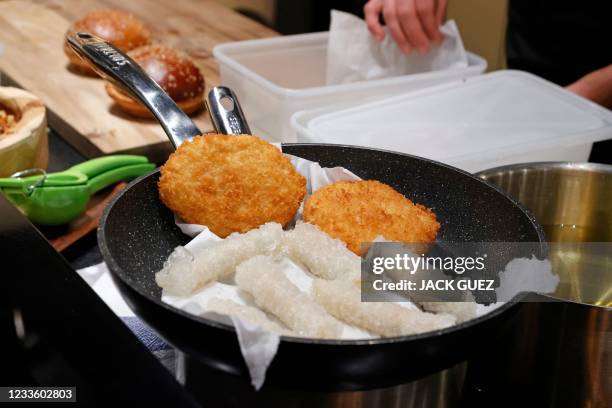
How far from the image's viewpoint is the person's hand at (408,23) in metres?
1.77

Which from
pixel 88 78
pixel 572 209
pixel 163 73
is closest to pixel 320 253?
pixel 572 209

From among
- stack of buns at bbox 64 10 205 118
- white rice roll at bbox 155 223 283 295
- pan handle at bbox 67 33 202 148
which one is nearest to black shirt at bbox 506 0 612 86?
stack of buns at bbox 64 10 205 118

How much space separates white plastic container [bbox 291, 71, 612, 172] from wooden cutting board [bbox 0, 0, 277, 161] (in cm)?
57

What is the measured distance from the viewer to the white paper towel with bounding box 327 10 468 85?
5.93 feet

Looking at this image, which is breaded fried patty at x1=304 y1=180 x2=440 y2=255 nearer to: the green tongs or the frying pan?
the frying pan

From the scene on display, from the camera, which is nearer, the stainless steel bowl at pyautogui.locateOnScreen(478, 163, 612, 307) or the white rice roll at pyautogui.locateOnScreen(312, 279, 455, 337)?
the white rice roll at pyautogui.locateOnScreen(312, 279, 455, 337)

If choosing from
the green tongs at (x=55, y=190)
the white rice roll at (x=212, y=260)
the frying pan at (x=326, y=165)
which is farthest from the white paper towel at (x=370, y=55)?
the white rice roll at (x=212, y=260)

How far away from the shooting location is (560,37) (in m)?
2.19

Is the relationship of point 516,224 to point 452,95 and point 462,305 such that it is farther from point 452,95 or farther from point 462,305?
point 452,95

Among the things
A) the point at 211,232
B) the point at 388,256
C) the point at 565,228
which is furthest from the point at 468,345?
the point at 565,228

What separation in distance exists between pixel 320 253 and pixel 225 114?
34 centimetres

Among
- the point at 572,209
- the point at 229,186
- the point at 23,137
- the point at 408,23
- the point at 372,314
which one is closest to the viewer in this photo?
the point at 372,314

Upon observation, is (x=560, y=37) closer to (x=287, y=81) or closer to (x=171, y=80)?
(x=287, y=81)

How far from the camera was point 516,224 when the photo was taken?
33.0 inches
